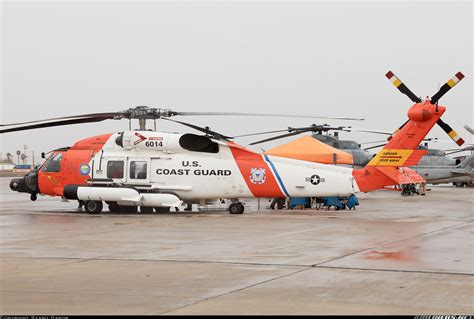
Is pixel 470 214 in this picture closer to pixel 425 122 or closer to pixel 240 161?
pixel 425 122

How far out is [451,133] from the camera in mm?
25625

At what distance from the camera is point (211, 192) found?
2545cm

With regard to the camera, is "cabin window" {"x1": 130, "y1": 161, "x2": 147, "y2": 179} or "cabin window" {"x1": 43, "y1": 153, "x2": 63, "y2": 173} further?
"cabin window" {"x1": 43, "y1": 153, "x2": 63, "y2": 173}

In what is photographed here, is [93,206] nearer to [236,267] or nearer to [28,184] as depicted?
[28,184]

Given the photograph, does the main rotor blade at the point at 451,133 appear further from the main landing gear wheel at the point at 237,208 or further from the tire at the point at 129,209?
the tire at the point at 129,209

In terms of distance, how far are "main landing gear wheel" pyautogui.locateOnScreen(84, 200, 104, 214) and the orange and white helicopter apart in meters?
0.03

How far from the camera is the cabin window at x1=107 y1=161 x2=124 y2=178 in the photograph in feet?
84.7

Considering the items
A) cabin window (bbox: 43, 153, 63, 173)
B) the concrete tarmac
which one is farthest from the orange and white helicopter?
the concrete tarmac

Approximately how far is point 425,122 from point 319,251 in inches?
503

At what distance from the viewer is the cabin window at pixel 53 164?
A: 1056 inches

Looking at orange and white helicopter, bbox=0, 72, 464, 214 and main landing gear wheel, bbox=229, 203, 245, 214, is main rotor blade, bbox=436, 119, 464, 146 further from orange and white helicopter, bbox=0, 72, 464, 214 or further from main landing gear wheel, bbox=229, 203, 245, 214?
main landing gear wheel, bbox=229, 203, 245, 214

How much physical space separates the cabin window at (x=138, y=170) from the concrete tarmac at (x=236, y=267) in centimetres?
455

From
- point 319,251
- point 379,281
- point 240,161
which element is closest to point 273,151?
point 240,161

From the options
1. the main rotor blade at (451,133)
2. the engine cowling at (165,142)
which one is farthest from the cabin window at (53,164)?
the main rotor blade at (451,133)
